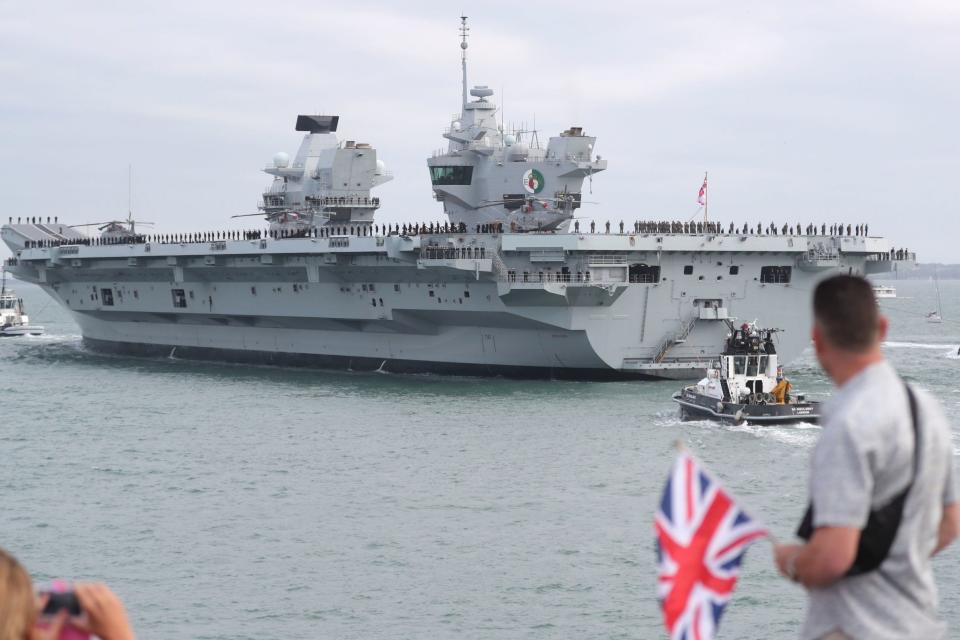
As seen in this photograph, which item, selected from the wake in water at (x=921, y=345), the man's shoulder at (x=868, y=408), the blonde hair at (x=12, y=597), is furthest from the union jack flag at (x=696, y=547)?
the wake in water at (x=921, y=345)

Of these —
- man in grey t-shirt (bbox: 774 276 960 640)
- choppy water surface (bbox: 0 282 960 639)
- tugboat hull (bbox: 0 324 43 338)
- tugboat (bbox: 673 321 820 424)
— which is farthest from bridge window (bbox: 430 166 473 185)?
man in grey t-shirt (bbox: 774 276 960 640)

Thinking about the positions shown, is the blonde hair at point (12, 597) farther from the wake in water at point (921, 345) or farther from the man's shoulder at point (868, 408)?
the wake in water at point (921, 345)

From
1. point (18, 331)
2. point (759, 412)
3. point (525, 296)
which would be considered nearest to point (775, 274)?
point (525, 296)

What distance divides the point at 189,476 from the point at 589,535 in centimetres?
823

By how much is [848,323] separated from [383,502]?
56.3ft

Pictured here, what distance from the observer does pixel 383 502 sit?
2011 centimetres

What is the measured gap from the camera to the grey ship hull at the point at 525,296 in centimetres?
3416

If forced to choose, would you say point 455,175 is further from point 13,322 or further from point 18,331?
point 13,322

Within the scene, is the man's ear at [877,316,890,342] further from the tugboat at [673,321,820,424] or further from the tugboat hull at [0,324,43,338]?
the tugboat hull at [0,324,43,338]

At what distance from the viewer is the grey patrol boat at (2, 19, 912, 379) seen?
3444 cm

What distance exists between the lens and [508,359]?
36219mm

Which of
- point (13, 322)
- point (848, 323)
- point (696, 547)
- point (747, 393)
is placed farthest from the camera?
point (13, 322)

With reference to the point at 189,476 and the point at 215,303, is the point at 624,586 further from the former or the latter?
the point at 215,303

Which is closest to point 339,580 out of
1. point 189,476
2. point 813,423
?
point 189,476
